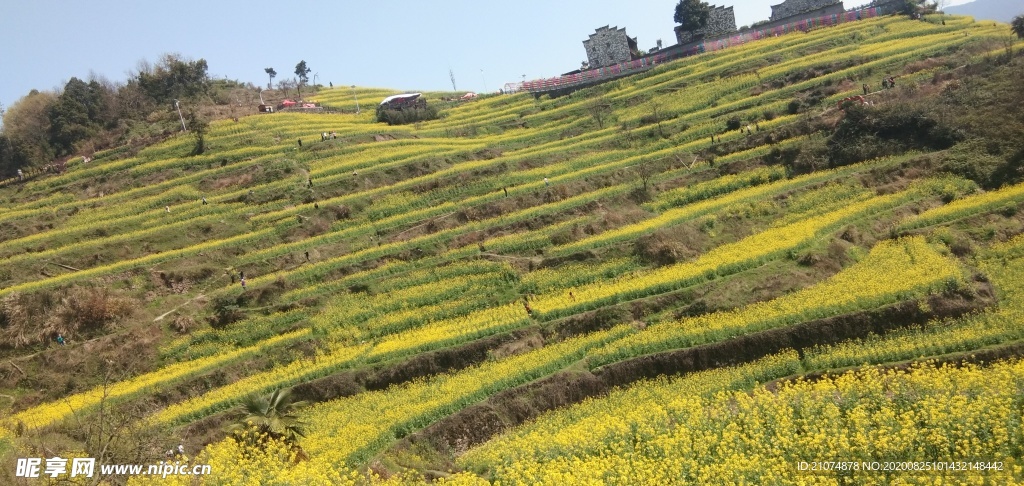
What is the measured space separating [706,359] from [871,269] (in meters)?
8.70

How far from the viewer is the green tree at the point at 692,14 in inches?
2778

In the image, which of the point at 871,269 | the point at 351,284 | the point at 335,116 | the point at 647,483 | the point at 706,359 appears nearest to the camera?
the point at 647,483

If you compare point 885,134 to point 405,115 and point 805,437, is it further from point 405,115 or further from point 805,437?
point 405,115

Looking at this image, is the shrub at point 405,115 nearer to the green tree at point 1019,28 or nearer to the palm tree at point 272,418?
the palm tree at point 272,418

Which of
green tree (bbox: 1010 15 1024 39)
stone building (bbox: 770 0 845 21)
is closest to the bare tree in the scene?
stone building (bbox: 770 0 845 21)

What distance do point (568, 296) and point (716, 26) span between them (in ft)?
192

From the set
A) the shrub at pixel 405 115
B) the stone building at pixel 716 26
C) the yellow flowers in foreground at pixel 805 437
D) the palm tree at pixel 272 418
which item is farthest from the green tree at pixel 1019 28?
the palm tree at pixel 272 418

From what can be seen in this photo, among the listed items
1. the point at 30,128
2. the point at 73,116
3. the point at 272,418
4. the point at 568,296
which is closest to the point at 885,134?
the point at 568,296

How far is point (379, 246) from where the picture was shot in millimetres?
35250

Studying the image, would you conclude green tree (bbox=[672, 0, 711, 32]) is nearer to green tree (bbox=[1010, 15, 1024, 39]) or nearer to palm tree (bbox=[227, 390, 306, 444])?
green tree (bbox=[1010, 15, 1024, 39])

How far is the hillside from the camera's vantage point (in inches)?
618

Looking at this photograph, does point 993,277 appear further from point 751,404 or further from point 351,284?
point 351,284

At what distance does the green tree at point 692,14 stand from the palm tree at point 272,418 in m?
66.9

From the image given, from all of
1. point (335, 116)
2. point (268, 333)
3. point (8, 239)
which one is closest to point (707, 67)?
point (335, 116)
